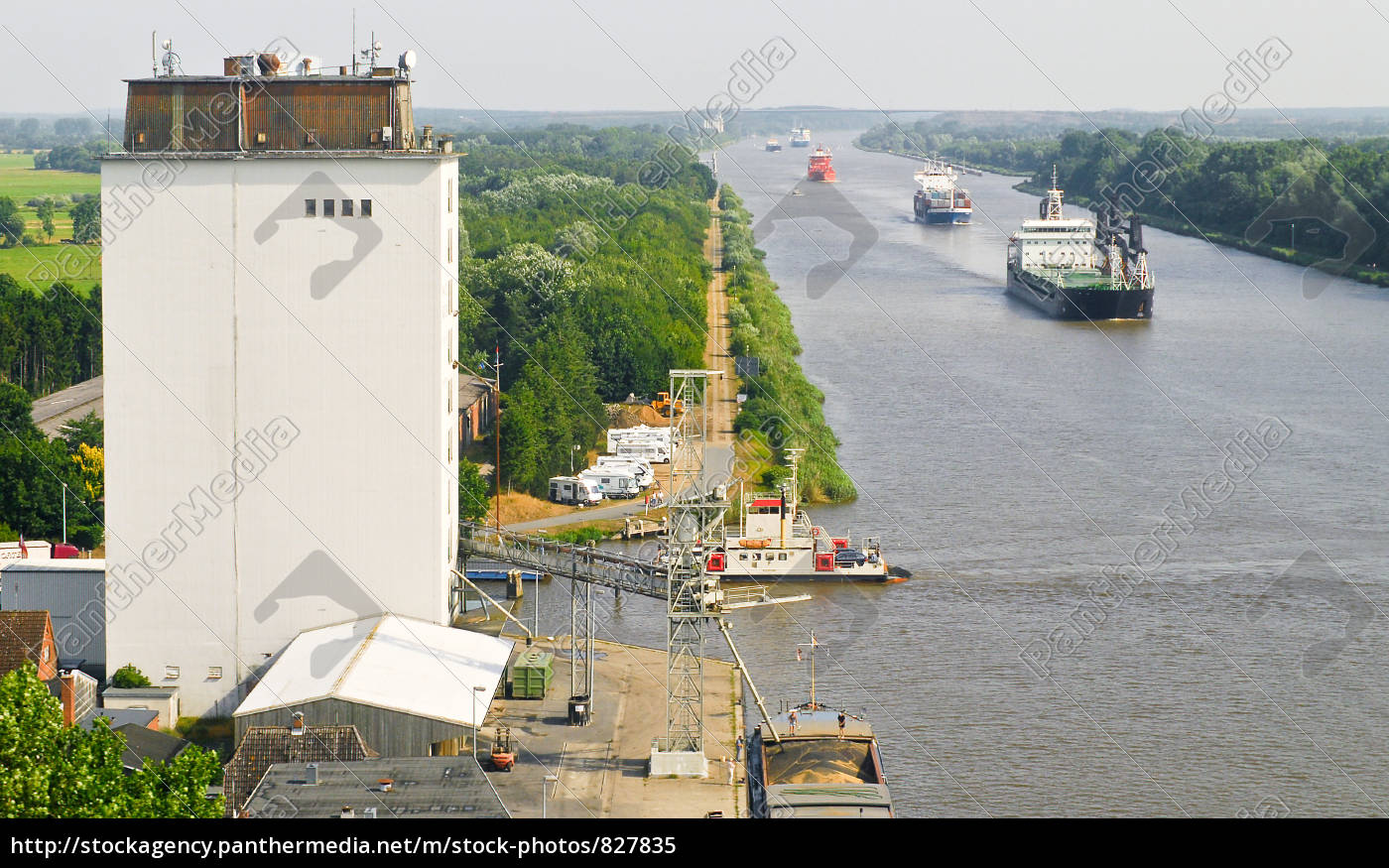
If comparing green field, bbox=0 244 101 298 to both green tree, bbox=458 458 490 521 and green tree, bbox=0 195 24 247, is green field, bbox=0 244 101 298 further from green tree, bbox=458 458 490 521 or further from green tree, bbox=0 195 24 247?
green tree, bbox=458 458 490 521

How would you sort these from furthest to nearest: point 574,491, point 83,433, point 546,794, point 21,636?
1. point 83,433
2. point 574,491
3. point 21,636
4. point 546,794

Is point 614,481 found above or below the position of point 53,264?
below

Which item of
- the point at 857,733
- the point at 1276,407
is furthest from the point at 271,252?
the point at 1276,407

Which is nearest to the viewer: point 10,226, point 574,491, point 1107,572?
point 1107,572

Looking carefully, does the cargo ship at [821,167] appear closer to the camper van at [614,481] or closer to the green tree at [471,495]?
the camper van at [614,481]

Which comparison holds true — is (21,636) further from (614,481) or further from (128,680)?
(614,481)

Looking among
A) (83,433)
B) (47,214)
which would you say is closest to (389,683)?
(83,433)

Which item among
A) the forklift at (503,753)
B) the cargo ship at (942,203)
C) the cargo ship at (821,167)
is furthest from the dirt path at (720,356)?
the cargo ship at (821,167)

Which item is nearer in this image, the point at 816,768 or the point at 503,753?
the point at 816,768
